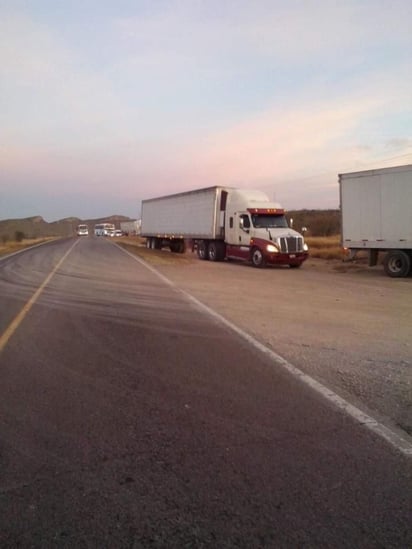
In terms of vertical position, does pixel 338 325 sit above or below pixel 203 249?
below

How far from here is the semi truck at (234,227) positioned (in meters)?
25.9

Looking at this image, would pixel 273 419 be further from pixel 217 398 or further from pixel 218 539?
pixel 218 539

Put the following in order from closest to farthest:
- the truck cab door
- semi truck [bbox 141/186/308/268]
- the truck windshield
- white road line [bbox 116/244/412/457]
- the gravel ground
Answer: white road line [bbox 116/244/412/457]
the gravel ground
semi truck [bbox 141/186/308/268]
the truck windshield
the truck cab door

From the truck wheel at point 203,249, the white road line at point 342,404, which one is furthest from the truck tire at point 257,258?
the white road line at point 342,404

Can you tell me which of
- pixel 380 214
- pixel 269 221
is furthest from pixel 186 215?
pixel 380 214

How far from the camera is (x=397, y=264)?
20953 mm

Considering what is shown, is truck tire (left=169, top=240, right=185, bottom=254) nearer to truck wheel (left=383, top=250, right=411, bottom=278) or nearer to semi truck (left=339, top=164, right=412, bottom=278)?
semi truck (left=339, top=164, right=412, bottom=278)

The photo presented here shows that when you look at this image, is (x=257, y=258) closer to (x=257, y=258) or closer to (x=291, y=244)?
(x=257, y=258)

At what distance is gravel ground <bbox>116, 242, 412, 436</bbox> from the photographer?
6156mm

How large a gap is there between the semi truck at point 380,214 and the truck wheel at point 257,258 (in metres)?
4.92

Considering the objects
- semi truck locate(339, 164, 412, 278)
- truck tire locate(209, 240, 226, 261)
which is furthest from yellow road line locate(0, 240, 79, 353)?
truck tire locate(209, 240, 226, 261)

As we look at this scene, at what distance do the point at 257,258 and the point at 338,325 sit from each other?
53.5ft

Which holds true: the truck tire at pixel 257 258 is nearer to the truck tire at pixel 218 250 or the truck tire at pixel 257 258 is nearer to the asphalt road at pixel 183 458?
the truck tire at pixel 218 250

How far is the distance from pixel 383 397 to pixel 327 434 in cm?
140
